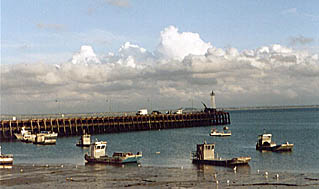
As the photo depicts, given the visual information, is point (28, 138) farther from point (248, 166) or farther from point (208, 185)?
point (208, 185)

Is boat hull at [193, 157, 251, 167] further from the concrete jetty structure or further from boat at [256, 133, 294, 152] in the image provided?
the concrete jetty structure

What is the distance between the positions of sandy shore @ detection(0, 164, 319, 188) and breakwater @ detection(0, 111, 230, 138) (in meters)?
76.8

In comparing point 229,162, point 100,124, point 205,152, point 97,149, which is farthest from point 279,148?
point 100,124

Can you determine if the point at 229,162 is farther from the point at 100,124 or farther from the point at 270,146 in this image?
the point at 100,124

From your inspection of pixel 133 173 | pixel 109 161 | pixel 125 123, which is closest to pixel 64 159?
pixel 109 161

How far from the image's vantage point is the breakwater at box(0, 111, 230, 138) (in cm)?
14025

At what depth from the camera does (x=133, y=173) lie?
59250 mm

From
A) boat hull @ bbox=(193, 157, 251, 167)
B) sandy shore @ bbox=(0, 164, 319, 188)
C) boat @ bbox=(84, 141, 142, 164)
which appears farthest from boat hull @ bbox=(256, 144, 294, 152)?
boat @ bbox=(84, 141, 142, 164)

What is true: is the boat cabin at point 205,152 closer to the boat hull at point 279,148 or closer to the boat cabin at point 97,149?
the boat cabin at point 97,149

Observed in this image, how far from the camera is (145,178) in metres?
54.4

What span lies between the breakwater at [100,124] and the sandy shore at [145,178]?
76.8m

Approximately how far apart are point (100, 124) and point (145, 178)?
349ft

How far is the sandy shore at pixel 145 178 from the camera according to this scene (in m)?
49.0

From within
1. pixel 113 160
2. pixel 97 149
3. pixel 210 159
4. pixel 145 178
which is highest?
pixel 97 149
